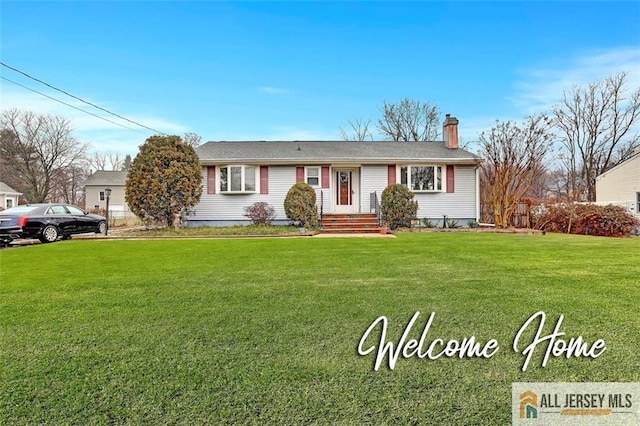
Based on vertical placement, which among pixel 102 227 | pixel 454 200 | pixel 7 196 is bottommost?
pixel 102 227

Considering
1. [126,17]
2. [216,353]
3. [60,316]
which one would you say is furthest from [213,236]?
[216,353]

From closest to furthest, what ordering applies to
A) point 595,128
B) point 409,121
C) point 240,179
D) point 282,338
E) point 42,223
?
point 282,338 < point 42,223 < point 240,179 < point 595,128 < point 409,121

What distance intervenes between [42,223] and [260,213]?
727 cm

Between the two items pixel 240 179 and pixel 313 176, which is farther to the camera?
pixel 313 176

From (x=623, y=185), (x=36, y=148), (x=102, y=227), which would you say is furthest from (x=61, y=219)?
(x=36, y=148)

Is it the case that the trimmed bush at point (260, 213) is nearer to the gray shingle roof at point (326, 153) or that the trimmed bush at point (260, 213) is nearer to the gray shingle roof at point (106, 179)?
the gray shingle roof at point (326, 153)

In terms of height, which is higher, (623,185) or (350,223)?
(623,185)

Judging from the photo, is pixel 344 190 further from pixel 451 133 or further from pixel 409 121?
pixel 409 121

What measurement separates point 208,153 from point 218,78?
3.25 metres

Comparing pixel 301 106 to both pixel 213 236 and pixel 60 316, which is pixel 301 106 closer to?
pixel 213 236

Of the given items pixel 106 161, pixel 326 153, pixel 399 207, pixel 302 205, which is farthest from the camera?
A: pixel 106 161

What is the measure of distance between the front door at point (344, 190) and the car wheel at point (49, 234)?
10.2 m

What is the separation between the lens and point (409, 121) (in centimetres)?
3209

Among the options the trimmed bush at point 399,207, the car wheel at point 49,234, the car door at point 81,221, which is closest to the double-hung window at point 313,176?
the trimmed bush at point 399,207
